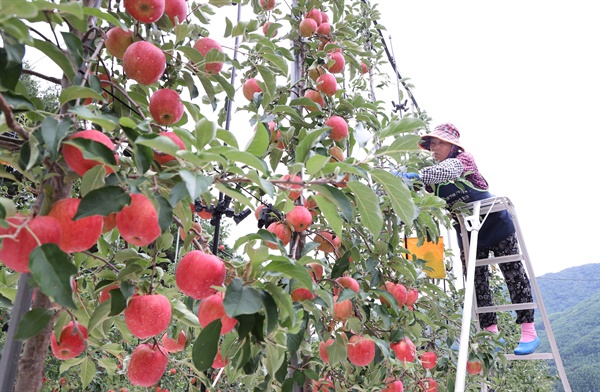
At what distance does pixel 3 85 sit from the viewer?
51 centimetres

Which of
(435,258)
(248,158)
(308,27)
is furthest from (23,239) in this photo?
(435,258)

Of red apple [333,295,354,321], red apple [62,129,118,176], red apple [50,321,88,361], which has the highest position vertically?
red apple [62,129,118,176]

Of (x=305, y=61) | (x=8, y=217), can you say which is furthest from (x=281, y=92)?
(x=8, y=217)

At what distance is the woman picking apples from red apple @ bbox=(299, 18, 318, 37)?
0.84 metres

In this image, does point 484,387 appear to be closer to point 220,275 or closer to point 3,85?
point 220,275

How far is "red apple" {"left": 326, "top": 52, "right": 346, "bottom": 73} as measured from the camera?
1543 millimetres

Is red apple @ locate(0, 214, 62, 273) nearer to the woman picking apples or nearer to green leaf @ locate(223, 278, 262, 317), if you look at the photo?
green leaf @ locate(223, 278, 262, 317)

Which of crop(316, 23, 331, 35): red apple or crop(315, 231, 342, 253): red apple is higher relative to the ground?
crop(316, 23, 331, 35): red apple

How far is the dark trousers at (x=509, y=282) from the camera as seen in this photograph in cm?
224

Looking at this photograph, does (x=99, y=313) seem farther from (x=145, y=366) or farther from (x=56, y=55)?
(x=56, y=55)

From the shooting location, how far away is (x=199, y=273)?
2.10 feet

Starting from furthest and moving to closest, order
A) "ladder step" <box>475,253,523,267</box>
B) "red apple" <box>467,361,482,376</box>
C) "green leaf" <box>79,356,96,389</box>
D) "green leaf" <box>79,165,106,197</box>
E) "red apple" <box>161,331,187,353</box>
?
1. "ladder step" <box>475,253,523,267</box>
2. "red apple" <box>467,361,482,376</box>
3. "red apple" <box>161,331,187,353</box>
4. "green leaf" <box>79,356,96,389</box>
5. "green leaf" <box>79,165,106,197</box>

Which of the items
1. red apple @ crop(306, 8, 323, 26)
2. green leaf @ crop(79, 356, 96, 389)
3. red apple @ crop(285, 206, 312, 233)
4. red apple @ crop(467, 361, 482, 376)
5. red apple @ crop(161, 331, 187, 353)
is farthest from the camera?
red apple @ crop(467, 361, 482, 376)

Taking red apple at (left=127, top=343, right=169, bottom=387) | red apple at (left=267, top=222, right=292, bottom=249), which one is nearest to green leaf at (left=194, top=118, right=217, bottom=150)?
red apple at (left=127, top=343, right=169, bottom=387)
